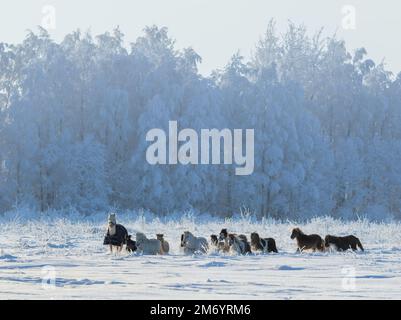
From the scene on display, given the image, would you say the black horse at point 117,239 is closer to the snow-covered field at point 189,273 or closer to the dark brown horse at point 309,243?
the snow-covered field at point 189,273

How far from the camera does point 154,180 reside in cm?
4738

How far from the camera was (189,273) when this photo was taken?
46.8ft

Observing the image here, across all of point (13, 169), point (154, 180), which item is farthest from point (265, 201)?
point (13, 169)

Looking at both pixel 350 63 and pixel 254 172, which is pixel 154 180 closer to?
pixel 254 172

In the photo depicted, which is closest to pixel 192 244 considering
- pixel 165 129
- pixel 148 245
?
pixel 148 245

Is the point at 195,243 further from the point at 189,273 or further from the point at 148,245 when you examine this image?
the point at 189,273

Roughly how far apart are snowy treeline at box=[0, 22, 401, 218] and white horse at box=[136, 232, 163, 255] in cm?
2881

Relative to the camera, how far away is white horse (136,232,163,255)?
720 inches

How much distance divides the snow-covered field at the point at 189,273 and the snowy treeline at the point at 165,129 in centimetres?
2533

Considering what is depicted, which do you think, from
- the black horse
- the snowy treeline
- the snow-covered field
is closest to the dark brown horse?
the snow-covered field

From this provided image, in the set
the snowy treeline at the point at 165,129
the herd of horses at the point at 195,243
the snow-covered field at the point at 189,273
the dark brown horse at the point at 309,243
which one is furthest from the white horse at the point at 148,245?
the snowy treeline at the point at 165,129

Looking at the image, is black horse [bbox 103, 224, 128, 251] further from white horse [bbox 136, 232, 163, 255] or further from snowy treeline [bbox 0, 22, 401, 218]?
snowy treeline [bbox 0, 22, 401, 218]

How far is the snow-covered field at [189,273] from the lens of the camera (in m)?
11.3
